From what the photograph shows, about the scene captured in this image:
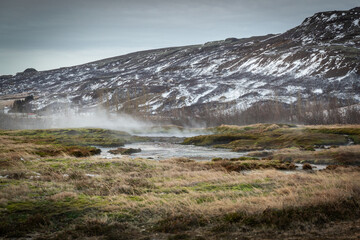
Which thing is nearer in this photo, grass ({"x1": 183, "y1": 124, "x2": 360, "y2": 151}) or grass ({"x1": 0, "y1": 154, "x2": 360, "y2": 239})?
grass ({"x1": 0, "y1": 154, "x2": 360, "y2": 239})

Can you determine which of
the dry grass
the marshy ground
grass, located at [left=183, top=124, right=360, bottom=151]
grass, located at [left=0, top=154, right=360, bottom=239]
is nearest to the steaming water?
grass, located at [left=183, top=124, right=360, bottom=151]

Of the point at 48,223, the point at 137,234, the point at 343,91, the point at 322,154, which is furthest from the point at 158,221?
the point at 343,91

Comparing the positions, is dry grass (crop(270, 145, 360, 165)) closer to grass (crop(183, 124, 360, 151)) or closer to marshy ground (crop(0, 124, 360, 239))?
grass (crop(183, 124, 360, 151))

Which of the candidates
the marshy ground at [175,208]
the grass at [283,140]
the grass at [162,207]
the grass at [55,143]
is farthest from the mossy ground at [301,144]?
the grass at [55,143]

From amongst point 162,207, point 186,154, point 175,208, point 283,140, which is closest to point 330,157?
point 186,154

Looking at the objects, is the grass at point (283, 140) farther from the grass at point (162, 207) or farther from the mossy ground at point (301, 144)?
the grass at point (162, 207)

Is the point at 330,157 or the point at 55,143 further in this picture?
the point at 55,143

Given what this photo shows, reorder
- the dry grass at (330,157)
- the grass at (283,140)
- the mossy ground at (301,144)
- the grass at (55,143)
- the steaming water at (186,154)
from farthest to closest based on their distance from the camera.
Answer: the grass at (283,140)
the steaming water at (186,154)
the mossy ground at (301,144)
the grass at (55,143)
the dry grass at (330,157)

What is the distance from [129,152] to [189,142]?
814 inches

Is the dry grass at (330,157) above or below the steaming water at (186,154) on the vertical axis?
above

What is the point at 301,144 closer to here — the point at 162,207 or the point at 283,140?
the point at 283,140

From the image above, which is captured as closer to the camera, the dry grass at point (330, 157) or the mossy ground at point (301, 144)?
the dry grass at point (330, 157)

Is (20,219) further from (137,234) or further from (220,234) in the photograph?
(220,234)

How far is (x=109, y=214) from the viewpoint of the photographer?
11016 millimetres
